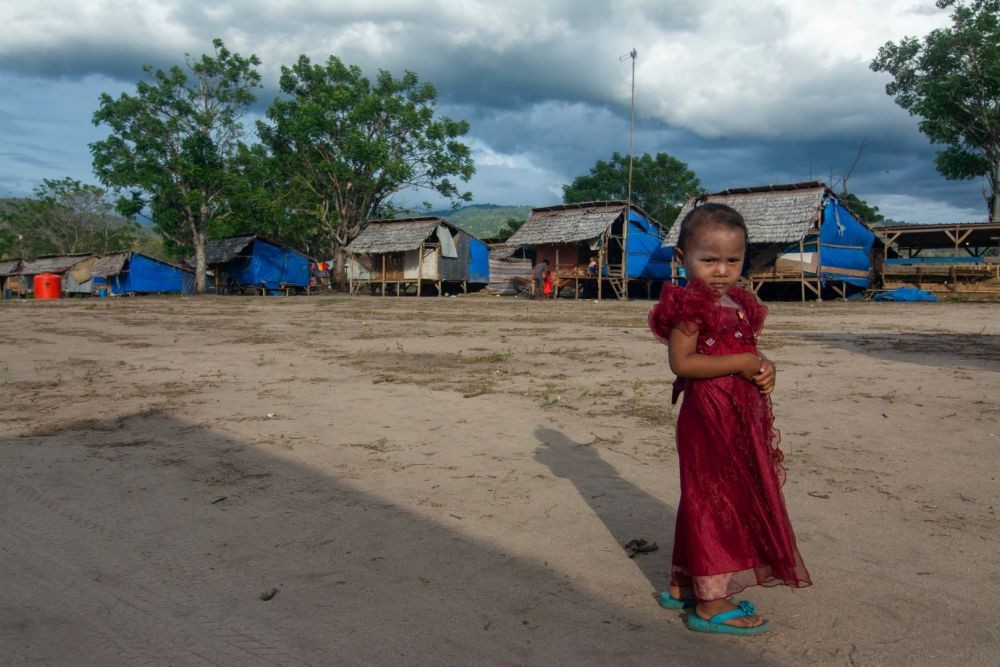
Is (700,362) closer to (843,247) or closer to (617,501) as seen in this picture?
(617,501)

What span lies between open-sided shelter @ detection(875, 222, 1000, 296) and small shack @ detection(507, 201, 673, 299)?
780cm

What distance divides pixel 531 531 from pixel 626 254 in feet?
79.5

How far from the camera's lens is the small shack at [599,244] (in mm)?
25734

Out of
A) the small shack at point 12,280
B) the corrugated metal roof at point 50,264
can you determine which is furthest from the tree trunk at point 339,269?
the small shack at point 12,280

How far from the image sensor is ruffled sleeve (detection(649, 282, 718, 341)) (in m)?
2.02

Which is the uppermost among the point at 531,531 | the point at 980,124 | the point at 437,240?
the point at 980,124

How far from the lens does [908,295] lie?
1936 centimetres

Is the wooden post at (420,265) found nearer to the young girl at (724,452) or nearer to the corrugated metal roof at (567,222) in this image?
the corrugated metal roof at (567,222)

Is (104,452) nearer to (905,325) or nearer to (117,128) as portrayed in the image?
(905,325)

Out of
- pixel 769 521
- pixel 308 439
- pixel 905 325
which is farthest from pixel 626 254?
pixel 769 521

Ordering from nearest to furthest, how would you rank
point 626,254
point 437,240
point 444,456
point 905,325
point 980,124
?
point 444,456, point 905,325, point 980,124, point 626,254, point 437,240

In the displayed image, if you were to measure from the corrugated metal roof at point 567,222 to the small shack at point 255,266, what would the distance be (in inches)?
599

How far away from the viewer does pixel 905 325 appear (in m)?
11.0

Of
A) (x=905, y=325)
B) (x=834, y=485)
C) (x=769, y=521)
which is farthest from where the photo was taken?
(x=905, y=325)
